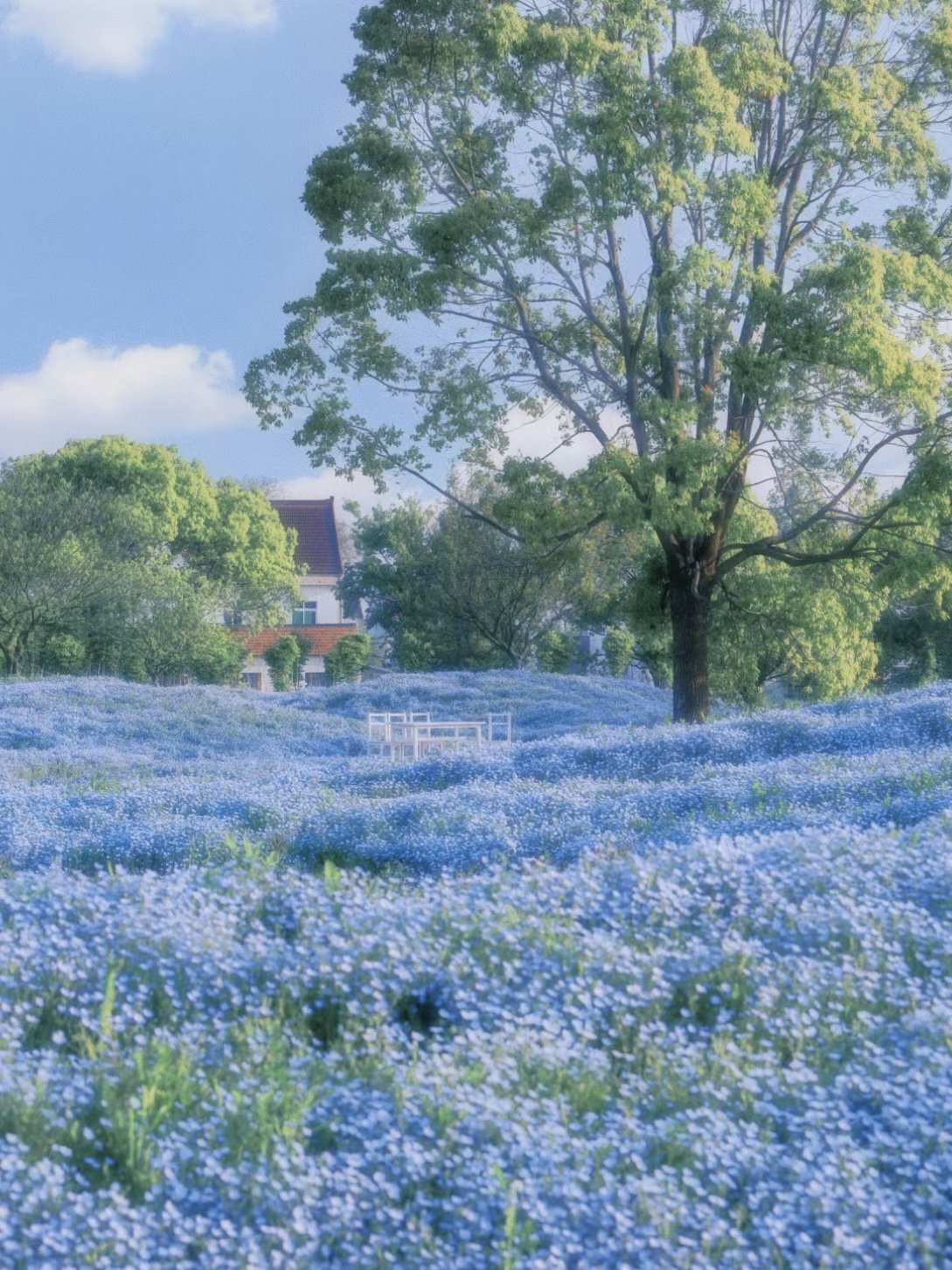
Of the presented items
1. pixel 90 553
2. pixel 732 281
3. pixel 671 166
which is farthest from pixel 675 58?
pixel 90 553

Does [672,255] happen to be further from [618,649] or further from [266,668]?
[266,668]

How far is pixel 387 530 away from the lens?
52.3 m

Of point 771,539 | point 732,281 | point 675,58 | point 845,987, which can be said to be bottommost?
point 845,987

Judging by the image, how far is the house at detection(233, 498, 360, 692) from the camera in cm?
6681

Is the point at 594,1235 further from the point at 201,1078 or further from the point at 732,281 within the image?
the point at 732,281

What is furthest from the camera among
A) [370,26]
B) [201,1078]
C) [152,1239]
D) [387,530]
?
[387,530]

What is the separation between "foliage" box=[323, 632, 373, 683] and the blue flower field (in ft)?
128

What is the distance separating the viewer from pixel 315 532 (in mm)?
73562

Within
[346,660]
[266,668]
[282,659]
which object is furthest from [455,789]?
[266,668]

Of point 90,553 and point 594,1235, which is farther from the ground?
point 90,553

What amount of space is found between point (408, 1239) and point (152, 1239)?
0.72 meters

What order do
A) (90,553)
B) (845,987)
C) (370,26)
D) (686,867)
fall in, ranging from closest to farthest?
(845,987), (686,867), (370,26), (90,553)

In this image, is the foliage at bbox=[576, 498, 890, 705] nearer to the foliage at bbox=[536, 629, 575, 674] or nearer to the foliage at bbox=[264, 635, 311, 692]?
the foliage at bbox=[536, 629, 575, 674]

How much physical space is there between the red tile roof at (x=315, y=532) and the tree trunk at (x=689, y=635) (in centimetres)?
4828
